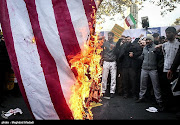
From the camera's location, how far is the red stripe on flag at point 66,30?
2.01 m

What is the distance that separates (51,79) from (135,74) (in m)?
4.46

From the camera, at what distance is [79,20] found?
206 centimetres

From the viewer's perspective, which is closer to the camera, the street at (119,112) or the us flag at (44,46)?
the us flag at (44,46)

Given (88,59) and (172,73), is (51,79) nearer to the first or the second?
(88,59)

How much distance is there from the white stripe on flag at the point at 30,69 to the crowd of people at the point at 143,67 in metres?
3.14

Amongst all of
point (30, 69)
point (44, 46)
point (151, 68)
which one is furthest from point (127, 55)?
point (30, 69)

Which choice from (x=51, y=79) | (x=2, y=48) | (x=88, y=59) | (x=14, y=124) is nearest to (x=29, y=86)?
(x=51, y=79)

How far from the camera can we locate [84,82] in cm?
215

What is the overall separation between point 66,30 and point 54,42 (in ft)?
0.70

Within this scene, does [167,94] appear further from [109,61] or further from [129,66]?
[109,61]

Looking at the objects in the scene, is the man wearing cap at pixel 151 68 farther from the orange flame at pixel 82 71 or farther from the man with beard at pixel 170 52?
the orange flame at pixel 82 71

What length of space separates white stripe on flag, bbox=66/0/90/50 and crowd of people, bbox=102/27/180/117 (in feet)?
9.20

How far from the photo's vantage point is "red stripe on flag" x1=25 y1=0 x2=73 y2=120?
2.02m

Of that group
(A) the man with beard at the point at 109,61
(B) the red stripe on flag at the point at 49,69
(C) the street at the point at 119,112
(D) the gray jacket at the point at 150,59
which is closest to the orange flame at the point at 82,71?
(B) the red stripe on flag at the point at 49,69
